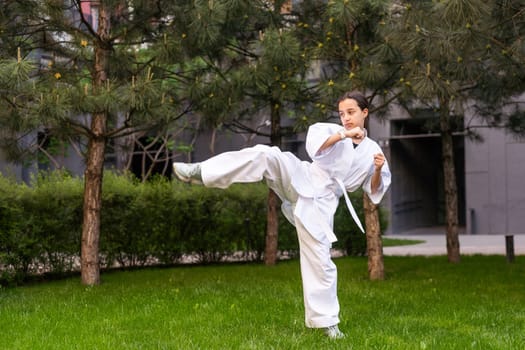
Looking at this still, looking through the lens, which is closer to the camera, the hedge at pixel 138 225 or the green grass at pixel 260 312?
the green grass at pixel 260 312

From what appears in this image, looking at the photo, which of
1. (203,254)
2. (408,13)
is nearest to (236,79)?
(408,13)

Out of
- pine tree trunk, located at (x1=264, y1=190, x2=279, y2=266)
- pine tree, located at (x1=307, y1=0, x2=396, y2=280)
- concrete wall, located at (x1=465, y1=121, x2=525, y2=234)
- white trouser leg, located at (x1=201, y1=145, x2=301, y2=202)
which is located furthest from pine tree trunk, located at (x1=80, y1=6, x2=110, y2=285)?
concrete wall, located at (x1=465, y1=121, x2=525, y2=234)

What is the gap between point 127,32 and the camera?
8.88 m

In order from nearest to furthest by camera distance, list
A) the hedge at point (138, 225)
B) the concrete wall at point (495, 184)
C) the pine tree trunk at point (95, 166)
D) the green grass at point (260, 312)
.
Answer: the green grass at point (260, 312) → the pine tree trunk at point (95, 166) → the hedge at point (138, 225) → the concrete wall at point (495, 184)

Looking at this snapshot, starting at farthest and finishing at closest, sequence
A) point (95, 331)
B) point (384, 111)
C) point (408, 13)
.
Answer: point (384, 111), point (408, 13), point (95, 331)

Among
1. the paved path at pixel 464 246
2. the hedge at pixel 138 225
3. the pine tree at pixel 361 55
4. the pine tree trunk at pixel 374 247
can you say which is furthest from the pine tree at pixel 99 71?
the paved path at pixel 464 246

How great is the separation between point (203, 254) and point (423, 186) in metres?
13.9

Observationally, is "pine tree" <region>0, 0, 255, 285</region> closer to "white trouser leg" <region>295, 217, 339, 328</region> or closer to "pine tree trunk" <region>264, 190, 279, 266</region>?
"pine tree trunk" <region>264, 190, 279, 266</region>

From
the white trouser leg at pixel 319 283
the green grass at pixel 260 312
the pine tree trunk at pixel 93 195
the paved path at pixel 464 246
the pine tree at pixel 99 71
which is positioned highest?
the pine tree at pixel 99 71

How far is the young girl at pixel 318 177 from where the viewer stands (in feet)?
16.1

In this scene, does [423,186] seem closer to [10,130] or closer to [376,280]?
[376,280]

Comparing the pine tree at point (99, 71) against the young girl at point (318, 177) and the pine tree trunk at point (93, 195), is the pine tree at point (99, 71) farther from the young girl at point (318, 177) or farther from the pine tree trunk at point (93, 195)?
the young girl at point (318, 177)

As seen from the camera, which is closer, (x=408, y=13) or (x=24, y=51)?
(x=408, y=13)

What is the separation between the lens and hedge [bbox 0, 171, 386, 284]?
1010cm
